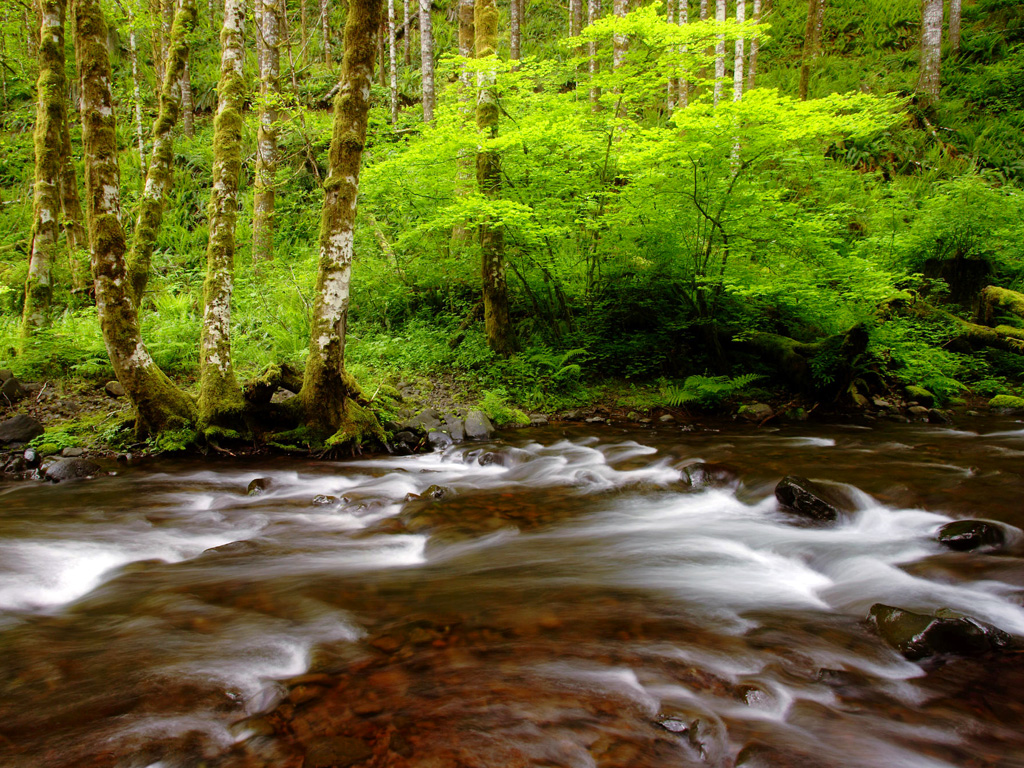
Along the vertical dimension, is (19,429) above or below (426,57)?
below

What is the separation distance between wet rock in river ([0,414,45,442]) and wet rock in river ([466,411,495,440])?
5.28 metres

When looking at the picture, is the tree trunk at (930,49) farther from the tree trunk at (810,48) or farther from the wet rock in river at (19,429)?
the wet rock in river at (19,429)

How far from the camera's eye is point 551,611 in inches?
138

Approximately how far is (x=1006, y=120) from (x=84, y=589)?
24205 mm

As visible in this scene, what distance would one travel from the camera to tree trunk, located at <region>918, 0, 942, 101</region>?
16.5 meters

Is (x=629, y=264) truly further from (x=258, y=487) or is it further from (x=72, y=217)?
(x=72, y=217)

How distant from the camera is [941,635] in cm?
292

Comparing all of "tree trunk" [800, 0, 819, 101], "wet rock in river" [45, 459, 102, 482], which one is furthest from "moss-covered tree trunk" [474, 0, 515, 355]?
"tree trunk" [800, 0, 819, 101]

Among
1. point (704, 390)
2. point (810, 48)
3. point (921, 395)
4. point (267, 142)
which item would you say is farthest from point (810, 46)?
point (267, 142)

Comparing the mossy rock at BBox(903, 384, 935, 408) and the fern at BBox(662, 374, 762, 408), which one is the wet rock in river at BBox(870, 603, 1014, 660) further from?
the mossy rock at BBox(903, 384, 935, 408)

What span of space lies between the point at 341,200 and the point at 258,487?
327cm

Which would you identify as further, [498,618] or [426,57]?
[426,57]

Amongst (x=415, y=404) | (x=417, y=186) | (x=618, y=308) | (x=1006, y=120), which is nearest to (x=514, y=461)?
(x=415, y=404)

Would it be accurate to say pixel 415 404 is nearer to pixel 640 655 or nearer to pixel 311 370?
pixel 311 370
